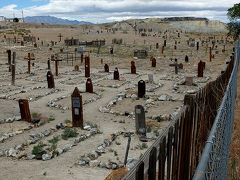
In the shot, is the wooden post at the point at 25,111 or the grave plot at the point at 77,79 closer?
the wooden post at the point at 25,111

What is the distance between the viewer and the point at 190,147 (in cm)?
592

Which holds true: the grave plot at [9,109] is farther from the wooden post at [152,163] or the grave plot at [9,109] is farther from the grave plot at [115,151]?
the wooden post at [152,163]

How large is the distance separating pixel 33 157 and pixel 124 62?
94.0 ft

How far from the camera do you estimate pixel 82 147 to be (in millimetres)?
12945

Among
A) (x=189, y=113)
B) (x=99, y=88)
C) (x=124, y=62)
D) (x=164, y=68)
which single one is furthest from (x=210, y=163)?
(x=124, y=62)

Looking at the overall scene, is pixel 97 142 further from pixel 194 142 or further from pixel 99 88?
pixel 99 88

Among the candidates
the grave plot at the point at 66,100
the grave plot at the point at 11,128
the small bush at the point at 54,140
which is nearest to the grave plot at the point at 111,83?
the grave plot at the point at 66,100

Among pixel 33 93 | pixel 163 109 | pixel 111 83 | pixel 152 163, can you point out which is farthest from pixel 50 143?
pixel 111 83

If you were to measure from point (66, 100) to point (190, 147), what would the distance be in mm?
15414

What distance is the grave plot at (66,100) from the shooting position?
63.3ft

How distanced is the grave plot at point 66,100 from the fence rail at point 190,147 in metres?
11.2

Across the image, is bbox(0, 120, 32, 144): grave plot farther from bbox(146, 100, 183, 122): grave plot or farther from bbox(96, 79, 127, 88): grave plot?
bbox(96, 79, 127, 88): grave plot

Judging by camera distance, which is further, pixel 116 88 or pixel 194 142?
pixel 116 88

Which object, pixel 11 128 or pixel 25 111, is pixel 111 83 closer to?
pixel 25 111
